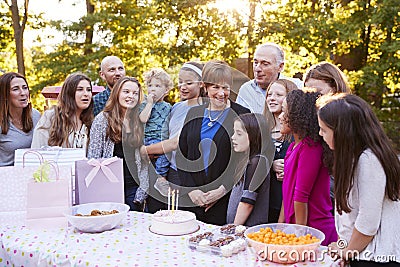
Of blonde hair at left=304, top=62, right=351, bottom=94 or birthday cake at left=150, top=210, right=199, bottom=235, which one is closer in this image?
birthday cake at left=150, top=210, right=199, bottom=235

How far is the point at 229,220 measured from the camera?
7.84ft

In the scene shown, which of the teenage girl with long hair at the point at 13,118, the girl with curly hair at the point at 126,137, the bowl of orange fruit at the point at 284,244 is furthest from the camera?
the teenage girl with long hair at the point at 13,118

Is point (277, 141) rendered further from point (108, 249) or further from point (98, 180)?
point (108, 249)

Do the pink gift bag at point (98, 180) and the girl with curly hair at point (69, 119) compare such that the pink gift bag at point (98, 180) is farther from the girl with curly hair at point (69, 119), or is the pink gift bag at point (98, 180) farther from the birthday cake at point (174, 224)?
the girl with curly hair at point (69, 119)

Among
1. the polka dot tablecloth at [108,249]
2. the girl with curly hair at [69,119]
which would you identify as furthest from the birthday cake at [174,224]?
the girl with curly hair at [69,119]

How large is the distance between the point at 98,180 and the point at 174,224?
1.87 feet

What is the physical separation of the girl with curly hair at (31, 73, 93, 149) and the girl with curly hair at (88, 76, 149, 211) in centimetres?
17

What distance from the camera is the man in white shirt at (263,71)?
9.82 ft

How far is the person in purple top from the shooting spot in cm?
203

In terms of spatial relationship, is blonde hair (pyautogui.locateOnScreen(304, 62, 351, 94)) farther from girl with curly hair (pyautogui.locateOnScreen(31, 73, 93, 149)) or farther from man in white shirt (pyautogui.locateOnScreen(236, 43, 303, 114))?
girl with curly hair (pyautogui.locateOnScreen(31, 73, 93, 149))

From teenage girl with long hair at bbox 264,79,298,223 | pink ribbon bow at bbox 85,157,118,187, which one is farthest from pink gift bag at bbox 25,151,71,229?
teenage girl with long hair at bbox 264,79,298,223

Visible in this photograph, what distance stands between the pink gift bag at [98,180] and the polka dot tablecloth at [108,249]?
0.77ft

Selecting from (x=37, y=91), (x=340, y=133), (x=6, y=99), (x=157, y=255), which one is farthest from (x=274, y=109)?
(x=37, y=91)

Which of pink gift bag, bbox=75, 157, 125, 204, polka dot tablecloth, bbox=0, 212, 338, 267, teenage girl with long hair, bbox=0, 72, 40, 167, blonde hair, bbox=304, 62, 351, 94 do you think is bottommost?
polka dot tablecloth, bbox=0, 212, 338, 267
